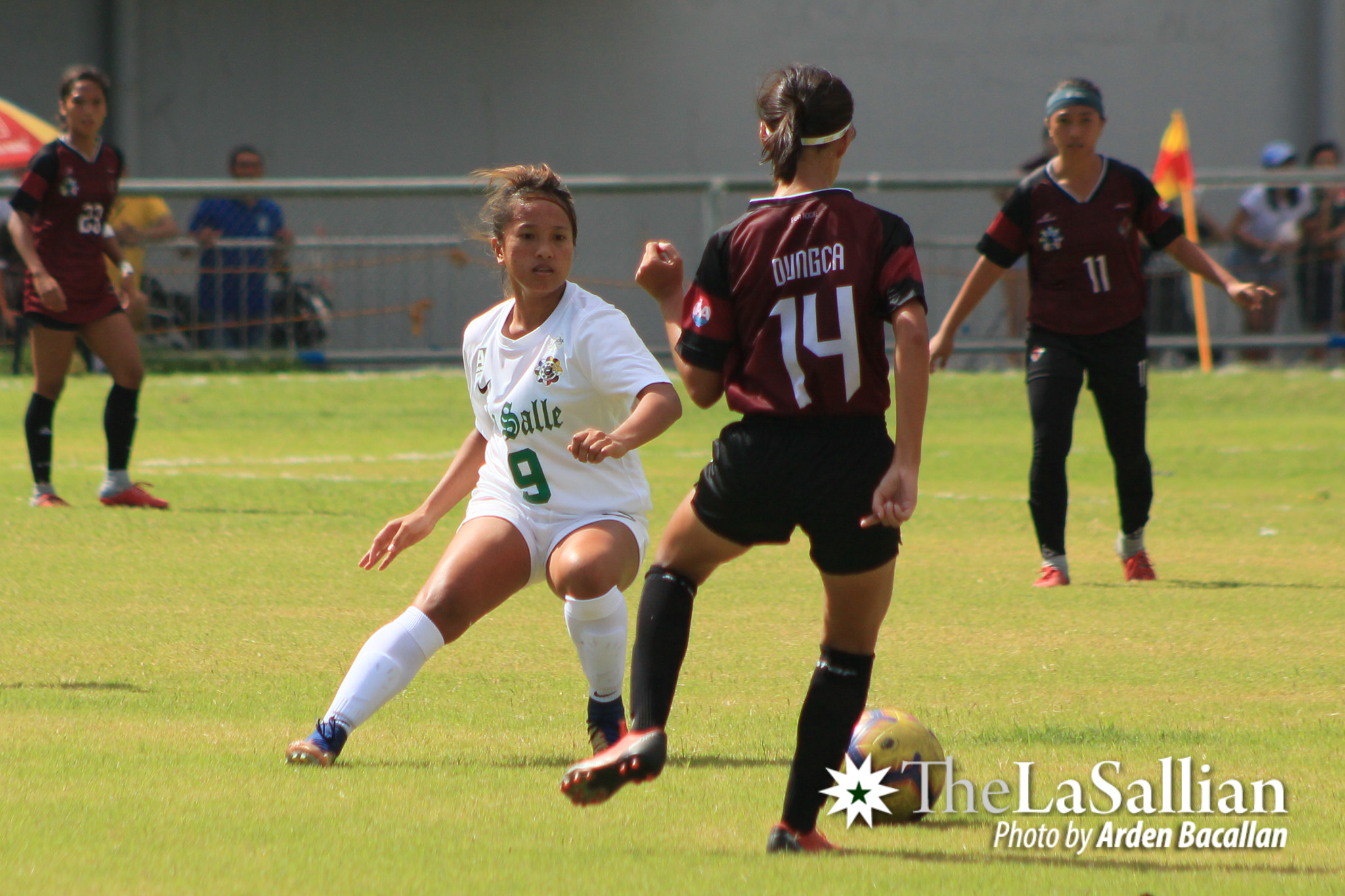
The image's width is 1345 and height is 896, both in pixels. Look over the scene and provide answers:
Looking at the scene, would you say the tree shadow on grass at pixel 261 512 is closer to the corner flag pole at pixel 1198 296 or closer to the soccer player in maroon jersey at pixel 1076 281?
the soccer player in maroon jersey at pixel 1076 281

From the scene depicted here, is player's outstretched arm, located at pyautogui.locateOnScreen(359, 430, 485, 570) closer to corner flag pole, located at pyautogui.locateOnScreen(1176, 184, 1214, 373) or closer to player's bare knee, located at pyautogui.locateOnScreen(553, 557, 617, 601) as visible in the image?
player's bare knee, located at pyautogui.locateOnScreen(553, 557, 617, 601)

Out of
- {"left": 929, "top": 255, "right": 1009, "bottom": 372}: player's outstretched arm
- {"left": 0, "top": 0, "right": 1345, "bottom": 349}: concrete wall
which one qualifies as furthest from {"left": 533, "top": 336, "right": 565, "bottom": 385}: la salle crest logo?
{"left": 0, "top": 0, "right": 1345, "bottom": 349}: concrete wall

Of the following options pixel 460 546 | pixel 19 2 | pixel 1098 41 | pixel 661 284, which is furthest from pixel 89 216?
pixel 1098 41

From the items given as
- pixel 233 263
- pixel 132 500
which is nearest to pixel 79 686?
pixel 132 500

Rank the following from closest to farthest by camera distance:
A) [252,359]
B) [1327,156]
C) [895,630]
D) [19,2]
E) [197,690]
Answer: [197,690], [895,630], [252,359], [1327,156], [19,2]

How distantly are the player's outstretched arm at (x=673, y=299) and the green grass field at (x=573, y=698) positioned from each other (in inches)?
39.0

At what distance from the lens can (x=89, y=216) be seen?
9297mm

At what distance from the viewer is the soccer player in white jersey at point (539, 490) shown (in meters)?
4.34

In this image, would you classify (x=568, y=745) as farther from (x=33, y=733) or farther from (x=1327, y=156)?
(x=1327, y=156)

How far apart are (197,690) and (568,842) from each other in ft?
6.66

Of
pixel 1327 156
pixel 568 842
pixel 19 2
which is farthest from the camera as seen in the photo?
pixel 19 2

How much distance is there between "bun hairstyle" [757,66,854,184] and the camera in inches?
144

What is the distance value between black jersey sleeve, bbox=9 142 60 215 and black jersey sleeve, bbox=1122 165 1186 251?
5.60 metres

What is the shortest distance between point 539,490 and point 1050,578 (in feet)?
11.9
